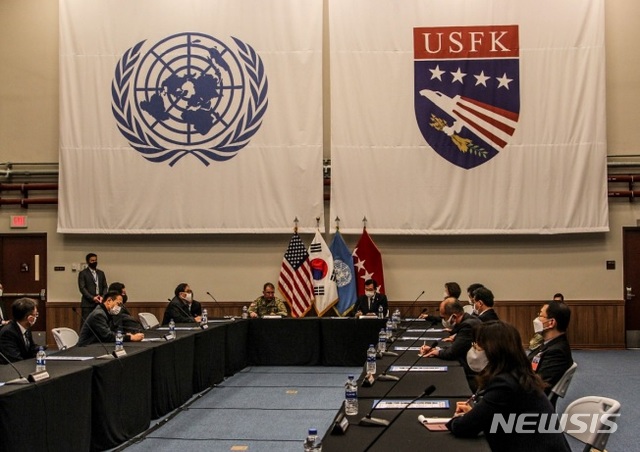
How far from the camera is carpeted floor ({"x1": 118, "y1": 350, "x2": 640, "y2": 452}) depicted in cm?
568

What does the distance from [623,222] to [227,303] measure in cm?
593

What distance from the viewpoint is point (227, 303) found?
459 inches

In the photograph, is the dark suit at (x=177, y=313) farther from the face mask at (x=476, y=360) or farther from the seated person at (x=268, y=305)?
the face mask at (x=476, y=360)

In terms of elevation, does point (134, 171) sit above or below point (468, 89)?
below

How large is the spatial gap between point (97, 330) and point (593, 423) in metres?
4.70

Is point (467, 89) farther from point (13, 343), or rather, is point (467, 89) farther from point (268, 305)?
point (13, 343)

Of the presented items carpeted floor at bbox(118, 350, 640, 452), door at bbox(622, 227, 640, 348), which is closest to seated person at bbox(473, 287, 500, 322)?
carpeted floor at bbox(118, 350, 640, 452)

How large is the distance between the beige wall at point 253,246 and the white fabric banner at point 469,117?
39 centimetres

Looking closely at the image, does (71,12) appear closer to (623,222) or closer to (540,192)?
(540,192)

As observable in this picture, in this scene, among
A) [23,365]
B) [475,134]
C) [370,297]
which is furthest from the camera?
[475,134]

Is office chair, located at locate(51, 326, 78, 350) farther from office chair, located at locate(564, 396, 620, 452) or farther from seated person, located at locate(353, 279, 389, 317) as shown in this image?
office chair, located at locate(564, 396, 620, 452)

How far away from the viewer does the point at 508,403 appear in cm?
310

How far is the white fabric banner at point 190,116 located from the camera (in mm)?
11445

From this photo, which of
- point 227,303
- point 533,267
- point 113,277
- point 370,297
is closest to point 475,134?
point 533,267
